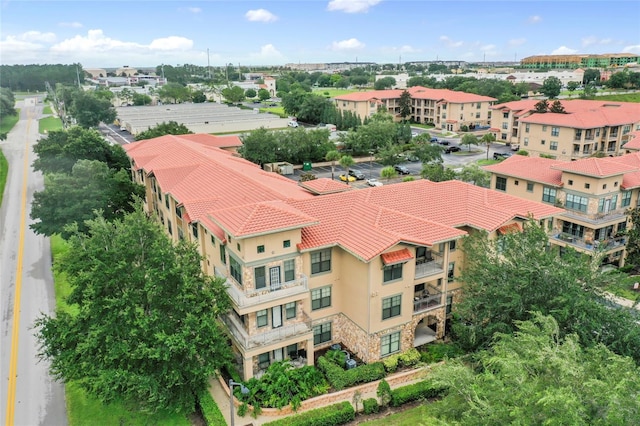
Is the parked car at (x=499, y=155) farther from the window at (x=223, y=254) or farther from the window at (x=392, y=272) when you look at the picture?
the window at (x=223, y=254)

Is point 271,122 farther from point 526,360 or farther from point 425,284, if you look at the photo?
point 526,360

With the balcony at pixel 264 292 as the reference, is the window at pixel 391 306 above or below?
below

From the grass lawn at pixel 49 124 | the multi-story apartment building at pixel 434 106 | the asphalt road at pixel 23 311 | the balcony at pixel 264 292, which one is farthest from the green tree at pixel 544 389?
the grass lawn at pixel 49 124

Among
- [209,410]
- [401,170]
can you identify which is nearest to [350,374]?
[209,410]

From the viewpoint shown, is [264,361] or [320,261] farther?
[320,261]

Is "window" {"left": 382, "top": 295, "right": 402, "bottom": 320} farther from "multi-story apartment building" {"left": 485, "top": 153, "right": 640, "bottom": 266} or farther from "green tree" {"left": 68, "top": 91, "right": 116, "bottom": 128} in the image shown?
"green tree" {"left": 68, "top": 91, "right": 116, "bottom": 128}

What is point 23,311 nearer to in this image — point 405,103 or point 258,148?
point 258,148

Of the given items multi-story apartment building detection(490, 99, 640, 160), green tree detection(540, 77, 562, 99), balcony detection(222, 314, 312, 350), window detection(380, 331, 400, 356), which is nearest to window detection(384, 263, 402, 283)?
window detection(380, 331, 400, 356)
